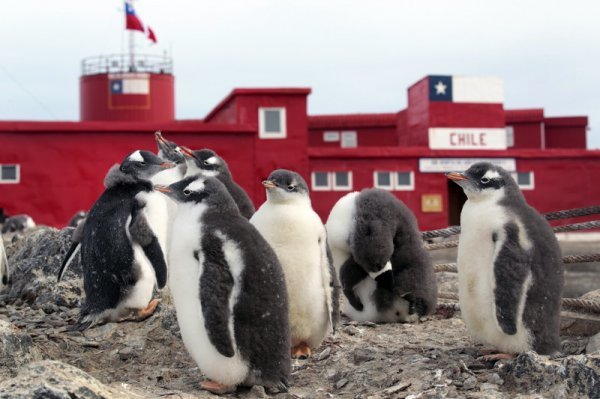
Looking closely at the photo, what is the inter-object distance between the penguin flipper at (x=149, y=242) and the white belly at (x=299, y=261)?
90 cm

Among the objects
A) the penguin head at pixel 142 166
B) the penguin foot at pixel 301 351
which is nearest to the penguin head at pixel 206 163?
the penguin head at pixel 142 166

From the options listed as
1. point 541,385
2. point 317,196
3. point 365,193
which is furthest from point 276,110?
point 541,385

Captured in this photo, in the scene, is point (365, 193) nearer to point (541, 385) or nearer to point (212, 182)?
point (212, 182)

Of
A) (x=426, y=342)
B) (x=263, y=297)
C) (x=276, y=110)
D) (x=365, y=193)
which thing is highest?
(x=276, y=110)

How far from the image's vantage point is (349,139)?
27266 millimetres

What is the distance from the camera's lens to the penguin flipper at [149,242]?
548 centimetres

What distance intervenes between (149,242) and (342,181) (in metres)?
15.5

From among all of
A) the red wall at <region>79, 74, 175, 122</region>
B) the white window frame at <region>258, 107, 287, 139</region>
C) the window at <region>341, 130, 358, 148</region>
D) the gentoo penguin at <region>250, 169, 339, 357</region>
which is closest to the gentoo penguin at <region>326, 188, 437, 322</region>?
the gentoo penguin at <region>250, 169, 339, 357</region>

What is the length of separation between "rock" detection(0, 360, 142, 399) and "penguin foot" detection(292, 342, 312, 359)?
168 centimetres

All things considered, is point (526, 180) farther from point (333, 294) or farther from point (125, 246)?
point (125, 246)

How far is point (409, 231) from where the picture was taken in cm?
610

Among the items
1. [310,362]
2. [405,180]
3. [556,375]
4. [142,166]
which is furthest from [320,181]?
[556,375]

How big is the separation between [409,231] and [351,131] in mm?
21436

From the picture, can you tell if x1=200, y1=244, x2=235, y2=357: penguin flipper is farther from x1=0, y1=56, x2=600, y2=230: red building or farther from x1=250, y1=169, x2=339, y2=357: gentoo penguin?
x1=0, y1=56, x2=600, y2=230: red building
